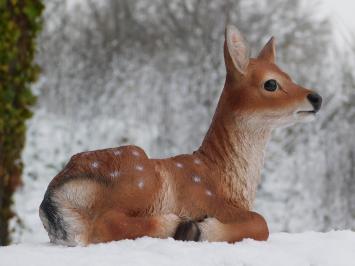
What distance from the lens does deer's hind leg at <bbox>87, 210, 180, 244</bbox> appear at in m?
2.91

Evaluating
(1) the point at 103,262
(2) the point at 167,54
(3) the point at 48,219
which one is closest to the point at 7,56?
(3) the point at 48,219

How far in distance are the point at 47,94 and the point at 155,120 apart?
5.93 feet

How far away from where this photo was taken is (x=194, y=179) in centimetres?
316

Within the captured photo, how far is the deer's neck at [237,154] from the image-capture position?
3.25 meters

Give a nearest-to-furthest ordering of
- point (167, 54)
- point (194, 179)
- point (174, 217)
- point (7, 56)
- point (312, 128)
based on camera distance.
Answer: point (174, 217) → point (194, 179) → point (7, 56) → point (312, 128) → point (167, 54)

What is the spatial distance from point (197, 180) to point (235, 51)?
597mm


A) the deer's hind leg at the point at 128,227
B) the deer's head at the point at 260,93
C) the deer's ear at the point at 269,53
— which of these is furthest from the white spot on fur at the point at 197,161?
the deer's ear at the point at 269,53

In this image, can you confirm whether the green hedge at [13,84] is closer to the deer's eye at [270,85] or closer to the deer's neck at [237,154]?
the deer's neck at [237,154]

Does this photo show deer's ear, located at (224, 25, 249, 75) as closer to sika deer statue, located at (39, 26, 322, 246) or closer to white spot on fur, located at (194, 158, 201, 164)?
sika deer statue, located at (39, 26, 322, 246)

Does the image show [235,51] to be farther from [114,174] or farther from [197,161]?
[114,174]

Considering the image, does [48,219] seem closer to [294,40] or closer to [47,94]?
[294,40]

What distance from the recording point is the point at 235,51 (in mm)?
3285

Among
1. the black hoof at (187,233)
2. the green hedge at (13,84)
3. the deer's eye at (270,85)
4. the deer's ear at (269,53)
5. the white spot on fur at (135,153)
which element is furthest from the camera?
the green hedge at (13,84)

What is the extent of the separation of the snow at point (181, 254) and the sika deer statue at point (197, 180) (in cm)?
10
